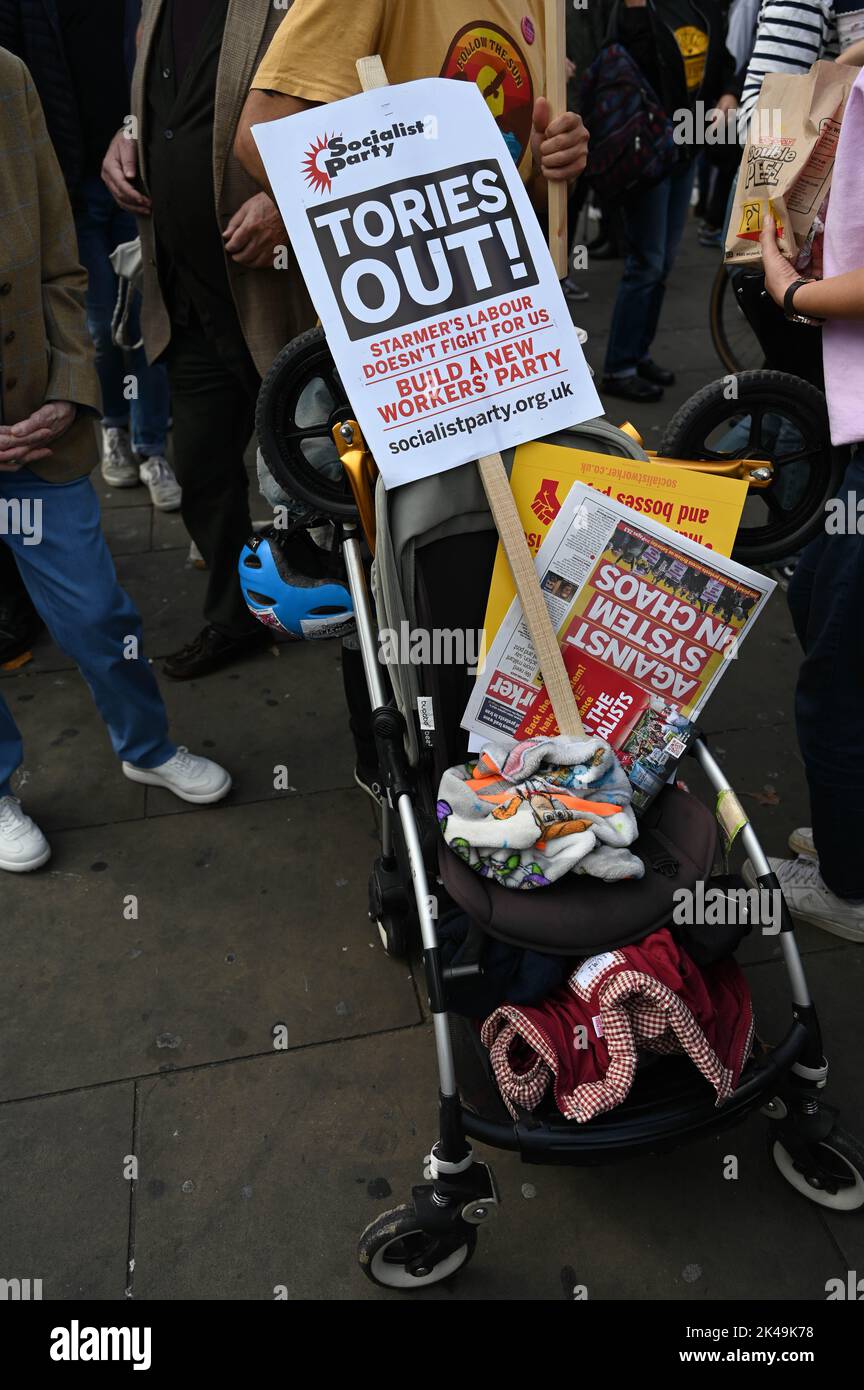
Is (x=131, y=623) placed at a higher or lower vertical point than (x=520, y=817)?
lower

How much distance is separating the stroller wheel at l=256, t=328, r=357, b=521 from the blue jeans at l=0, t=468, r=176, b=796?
2.53 ft

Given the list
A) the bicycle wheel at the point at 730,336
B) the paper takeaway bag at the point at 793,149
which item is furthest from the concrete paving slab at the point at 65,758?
the bicycle wheel at the point at 730,336

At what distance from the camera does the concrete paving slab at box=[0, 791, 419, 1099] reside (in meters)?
2.72

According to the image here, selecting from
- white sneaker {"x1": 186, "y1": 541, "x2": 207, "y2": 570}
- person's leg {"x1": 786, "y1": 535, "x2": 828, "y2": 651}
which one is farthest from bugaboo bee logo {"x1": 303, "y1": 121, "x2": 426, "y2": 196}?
white sneaker {"x1": 186, "y1": 541, "x2": 207, "y2": 570}


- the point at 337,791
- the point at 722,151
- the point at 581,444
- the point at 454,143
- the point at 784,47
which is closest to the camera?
the point at 454,143

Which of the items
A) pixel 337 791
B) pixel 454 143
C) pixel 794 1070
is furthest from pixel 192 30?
pixel 794 1070

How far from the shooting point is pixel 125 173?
3.42 m

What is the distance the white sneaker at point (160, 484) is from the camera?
5.02m

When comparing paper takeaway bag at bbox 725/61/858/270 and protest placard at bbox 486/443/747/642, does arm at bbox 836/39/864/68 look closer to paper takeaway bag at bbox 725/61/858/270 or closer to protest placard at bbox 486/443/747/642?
paper takeaway bag at bbox 725/61/858/270

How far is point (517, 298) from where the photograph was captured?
214 cm

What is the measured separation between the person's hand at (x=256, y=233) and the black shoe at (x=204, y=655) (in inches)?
55.5

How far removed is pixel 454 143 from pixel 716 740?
222 centimetres

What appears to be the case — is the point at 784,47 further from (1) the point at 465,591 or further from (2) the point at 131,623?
(2) the point at 131,623

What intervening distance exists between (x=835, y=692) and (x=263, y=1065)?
1669 millimetres
